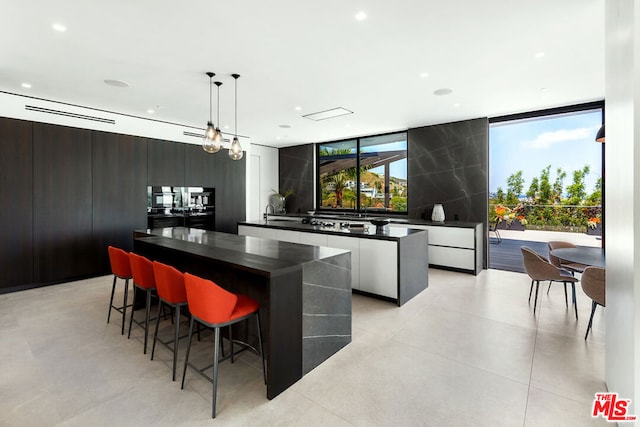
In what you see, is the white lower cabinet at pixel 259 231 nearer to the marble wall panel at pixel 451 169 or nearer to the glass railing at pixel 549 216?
the marble wall panel at pixel 451 169

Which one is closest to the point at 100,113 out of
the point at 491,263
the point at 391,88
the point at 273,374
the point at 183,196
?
the point at 183,196

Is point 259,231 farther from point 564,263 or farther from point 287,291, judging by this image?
point 564,263

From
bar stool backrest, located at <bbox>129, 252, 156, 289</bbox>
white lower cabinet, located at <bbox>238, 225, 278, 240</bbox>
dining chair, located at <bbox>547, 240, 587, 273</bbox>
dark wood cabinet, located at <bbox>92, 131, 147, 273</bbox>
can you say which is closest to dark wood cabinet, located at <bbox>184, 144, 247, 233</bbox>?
dark wood cabinet, located at <bbox>92, 131, 147, 273</bbox>

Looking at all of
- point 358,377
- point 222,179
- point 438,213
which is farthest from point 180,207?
point 358,377

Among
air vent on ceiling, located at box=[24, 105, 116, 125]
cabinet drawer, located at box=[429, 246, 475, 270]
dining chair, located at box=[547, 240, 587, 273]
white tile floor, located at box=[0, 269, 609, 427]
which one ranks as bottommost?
white tile floor, located at box=[0, 269, 609, 427]

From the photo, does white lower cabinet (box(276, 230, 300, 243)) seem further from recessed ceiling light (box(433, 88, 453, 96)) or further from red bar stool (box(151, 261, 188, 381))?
recessed ceiling light (box(433, 88, 453, 96))

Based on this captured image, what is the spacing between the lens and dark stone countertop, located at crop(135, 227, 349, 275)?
2330 mm

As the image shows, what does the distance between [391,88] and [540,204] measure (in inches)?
195

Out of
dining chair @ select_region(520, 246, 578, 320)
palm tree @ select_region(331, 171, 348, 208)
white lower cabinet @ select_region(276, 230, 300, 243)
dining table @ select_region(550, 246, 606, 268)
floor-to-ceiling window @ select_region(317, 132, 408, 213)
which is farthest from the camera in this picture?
palm tree @ select_region(331, 171, 348, 208)

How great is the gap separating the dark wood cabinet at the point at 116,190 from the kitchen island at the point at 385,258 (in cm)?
340

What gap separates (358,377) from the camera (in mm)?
2395

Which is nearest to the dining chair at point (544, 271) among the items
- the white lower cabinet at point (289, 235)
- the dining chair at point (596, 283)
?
the dining chair at point (596, 283)

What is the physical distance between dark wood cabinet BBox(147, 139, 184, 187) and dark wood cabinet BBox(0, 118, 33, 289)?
1723 mm

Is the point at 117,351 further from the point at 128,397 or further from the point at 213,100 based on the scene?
the point at 213,100
